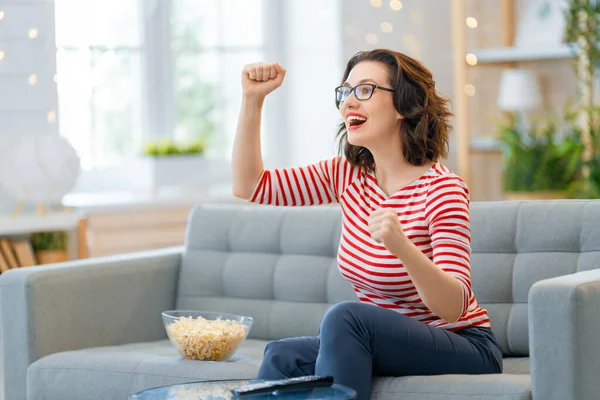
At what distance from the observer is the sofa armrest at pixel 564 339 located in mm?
1976

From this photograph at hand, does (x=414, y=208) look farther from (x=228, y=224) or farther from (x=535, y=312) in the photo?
(x=228, y=224)

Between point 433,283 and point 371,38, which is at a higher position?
point 371,38

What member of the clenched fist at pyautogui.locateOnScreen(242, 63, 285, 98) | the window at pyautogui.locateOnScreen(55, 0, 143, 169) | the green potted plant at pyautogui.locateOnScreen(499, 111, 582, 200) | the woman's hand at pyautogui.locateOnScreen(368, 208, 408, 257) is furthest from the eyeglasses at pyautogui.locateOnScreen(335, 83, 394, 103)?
the window at pyautogui.locateOnScreen(55, 0, 143, 169)

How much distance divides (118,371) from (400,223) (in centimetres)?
86

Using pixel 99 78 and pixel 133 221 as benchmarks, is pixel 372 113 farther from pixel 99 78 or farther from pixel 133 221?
pixel 99 78

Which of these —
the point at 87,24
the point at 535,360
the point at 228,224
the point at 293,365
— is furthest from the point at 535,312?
the point at 87,24

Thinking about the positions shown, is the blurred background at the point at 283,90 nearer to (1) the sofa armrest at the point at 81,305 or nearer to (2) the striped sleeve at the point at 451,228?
(1) the sofa armrest at the point at 81,305

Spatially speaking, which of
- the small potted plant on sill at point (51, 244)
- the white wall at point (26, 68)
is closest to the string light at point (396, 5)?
the white wall at point (26, 68)

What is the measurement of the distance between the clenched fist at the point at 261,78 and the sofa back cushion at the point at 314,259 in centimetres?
63

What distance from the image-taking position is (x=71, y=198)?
5.02 meters

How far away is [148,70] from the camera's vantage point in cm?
539

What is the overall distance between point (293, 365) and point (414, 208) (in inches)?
16.5

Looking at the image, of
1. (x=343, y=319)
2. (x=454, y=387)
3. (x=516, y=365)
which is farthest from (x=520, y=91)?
(x=343, y=319)

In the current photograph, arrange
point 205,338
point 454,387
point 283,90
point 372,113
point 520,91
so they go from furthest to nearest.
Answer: point 283,90 < point 520,91 < point 205,338 < point 372,113 < point 454,387
